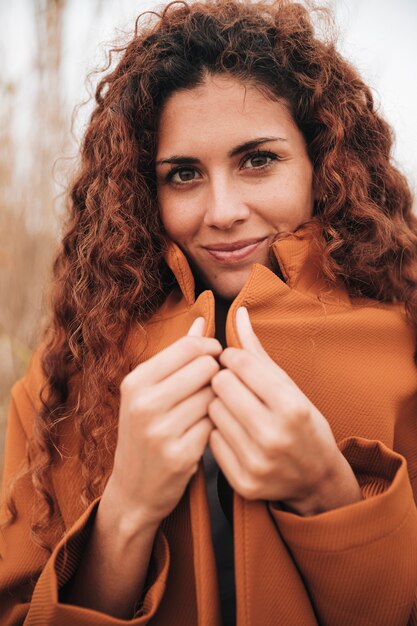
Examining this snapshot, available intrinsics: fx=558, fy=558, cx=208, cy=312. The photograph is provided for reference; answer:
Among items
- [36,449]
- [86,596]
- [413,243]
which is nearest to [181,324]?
[36,449]

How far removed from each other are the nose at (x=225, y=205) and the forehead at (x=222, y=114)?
0.10m

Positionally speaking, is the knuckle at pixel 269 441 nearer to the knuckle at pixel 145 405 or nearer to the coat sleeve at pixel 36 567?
the knuckle at pixel 145 405

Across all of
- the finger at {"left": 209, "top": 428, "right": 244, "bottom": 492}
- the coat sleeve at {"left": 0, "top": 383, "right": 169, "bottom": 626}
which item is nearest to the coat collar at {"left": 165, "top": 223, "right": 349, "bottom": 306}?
the finger at {"left": 209, "top": 428, "right": 244, "bottom": 492}

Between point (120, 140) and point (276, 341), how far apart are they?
0.72 metres

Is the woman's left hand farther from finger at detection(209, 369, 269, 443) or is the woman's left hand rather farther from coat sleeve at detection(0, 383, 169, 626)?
coat sleeve at detection(0, 383, 169, 626)

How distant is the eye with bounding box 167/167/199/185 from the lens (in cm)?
146

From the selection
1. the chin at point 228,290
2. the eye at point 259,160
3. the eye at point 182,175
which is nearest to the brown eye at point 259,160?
the eye at point 259,160

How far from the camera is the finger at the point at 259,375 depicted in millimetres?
956

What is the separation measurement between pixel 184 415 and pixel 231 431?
89 mm

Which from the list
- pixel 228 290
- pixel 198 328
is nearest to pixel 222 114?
pixel 228 290

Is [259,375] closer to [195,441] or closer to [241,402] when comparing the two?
[241,402]

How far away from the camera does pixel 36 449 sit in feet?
4.78

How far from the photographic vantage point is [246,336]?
1088 mm

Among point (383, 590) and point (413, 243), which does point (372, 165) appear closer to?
point (413, 243)
